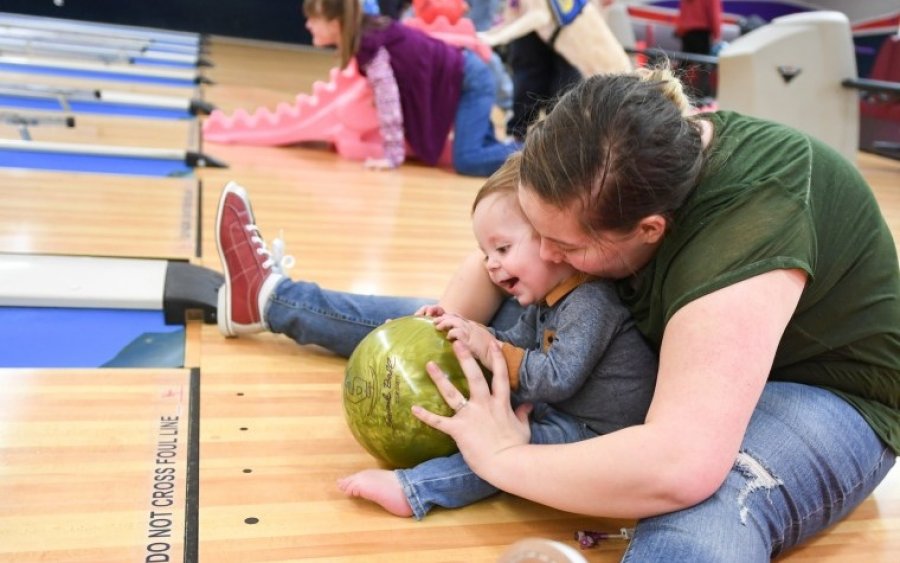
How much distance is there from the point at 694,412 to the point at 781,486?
266mm

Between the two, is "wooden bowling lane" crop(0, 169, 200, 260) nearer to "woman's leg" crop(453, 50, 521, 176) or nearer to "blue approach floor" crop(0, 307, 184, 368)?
"blue approach floor" crop(0, 307, 184, 368)

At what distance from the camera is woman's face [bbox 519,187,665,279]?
4.03 ft

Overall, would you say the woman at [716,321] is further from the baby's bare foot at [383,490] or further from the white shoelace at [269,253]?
the white shoelace at [269,253]

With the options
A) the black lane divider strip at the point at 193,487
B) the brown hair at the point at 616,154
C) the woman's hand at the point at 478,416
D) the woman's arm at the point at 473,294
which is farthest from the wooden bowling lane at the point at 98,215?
the brown hair at the point at 616,154

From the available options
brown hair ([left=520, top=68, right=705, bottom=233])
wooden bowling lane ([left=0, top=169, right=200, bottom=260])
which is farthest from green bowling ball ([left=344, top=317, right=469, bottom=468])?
wooden bowling lane ([left=0, top=169, right=200, bottom=260])

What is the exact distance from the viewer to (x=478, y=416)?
4.64ft

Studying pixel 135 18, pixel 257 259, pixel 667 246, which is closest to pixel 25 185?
pixel 257 259

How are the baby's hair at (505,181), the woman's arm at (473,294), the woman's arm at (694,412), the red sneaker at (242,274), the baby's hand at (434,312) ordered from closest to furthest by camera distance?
the woman's arm at (694,412)
the baby's hair at (505,181)
the baby's hand at (434,312)
the woman's arm at (473,294)
the red sneaker at (242,274)

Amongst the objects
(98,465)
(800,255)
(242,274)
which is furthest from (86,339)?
(800,255)

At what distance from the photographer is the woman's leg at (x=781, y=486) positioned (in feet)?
3.87

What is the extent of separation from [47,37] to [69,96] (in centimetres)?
331

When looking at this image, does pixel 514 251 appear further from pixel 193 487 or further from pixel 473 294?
pixel 193 487

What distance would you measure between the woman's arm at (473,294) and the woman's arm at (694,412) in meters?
0.57

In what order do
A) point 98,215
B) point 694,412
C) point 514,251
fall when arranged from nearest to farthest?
point 694,412, point 514,251, point 98,215
